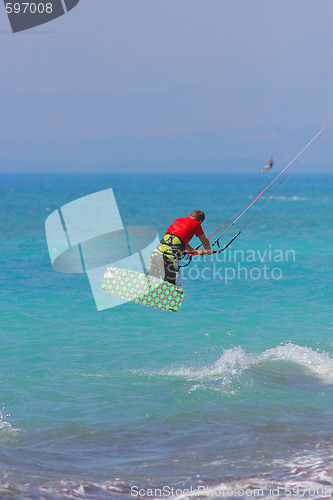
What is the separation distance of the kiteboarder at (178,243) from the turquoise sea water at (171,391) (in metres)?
2.34

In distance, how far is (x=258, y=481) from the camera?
7.17m

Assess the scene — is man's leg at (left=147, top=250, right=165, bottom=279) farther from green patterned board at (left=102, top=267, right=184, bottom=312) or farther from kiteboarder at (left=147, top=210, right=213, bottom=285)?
green patterned board at (left=102, top=267, right=184, bottom=312)

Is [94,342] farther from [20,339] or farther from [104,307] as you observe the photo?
[104,307]

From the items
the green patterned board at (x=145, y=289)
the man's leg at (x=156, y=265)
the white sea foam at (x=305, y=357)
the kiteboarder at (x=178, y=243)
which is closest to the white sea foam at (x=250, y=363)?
the white sea foam at (x=305, y=357)

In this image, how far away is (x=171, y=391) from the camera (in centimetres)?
1123

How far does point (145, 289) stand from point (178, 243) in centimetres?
145

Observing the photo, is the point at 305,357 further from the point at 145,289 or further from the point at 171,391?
the point at 145,289

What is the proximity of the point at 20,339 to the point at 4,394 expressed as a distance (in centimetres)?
378

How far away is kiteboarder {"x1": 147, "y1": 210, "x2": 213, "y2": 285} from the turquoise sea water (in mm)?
2339

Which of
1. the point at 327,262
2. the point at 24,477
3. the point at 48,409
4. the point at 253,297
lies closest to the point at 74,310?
the point at 253,297

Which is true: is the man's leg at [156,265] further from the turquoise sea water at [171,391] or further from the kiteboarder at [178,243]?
the turquoise sea water at [171,391]

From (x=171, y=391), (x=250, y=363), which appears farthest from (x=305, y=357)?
(x=171, y=391)

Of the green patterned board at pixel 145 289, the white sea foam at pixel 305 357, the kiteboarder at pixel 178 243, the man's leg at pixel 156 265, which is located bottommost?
the white sea foam at pixel 305 357

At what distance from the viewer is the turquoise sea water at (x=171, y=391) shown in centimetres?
741
